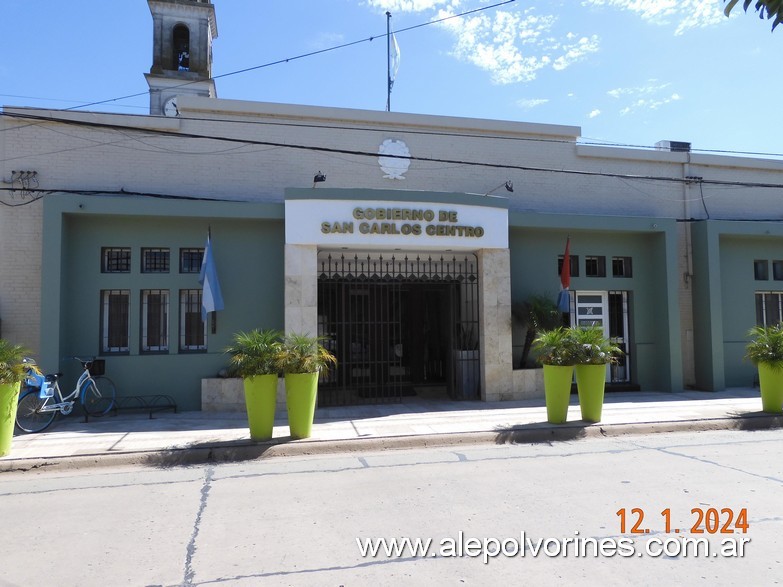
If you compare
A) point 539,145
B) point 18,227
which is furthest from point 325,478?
point 539,145

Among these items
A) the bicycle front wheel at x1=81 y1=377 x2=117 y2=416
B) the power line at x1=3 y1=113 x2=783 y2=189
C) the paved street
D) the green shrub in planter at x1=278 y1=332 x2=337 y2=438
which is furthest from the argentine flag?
the paved street

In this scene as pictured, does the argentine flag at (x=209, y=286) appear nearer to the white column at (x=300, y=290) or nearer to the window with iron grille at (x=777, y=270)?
the white column at (x=300, y=290)

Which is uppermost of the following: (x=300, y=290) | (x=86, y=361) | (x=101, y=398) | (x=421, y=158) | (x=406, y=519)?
(x=421, y=158)

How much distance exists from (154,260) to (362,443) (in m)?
6.40

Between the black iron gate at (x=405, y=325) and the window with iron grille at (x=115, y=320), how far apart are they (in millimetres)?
4170

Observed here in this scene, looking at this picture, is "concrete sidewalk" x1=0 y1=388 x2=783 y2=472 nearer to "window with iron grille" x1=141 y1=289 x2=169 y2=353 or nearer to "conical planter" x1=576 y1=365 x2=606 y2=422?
"conical planter" x1=576 y1=365 x2=606 y2=422

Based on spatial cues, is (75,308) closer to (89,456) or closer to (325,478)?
(89,456)

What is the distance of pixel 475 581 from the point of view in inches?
158

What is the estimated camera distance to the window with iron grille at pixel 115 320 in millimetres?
11805

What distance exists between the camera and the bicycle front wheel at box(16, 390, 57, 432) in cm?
1010

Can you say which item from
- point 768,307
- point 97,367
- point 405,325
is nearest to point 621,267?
point 768,307

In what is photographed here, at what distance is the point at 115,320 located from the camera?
1189 centimetres

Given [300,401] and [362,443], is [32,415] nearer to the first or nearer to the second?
[300,401]

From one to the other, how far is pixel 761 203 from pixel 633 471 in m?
12.9
